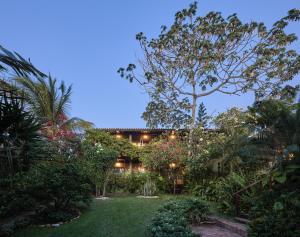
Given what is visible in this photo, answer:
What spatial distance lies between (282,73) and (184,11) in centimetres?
658

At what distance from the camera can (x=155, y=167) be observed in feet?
51.2

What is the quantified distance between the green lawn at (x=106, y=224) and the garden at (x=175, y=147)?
3 cm

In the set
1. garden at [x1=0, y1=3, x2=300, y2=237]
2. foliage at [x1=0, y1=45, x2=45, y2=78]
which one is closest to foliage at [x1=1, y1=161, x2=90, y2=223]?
garden at [x1=0, y1=3, x2=300, y2=237]

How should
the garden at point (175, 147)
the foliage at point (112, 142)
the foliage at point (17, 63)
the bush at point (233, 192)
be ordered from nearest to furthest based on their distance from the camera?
1. the foliage at point (17, 63)
2. the garden at point (175, 147)
3. the bush at point (233, 192)
4. the foliage at point (112, 142)

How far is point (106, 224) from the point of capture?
7625mm

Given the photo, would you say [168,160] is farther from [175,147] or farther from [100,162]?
[100,162]

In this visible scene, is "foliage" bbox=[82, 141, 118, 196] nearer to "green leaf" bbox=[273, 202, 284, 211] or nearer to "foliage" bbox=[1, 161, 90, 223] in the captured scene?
"foliage" bbox=[1, 161, 90, 223]

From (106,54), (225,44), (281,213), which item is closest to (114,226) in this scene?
(281,213)

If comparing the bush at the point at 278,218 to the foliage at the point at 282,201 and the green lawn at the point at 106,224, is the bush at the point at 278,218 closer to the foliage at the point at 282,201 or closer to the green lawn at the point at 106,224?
the foliage at the point at 282,201

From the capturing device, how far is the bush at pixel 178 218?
5.91 m

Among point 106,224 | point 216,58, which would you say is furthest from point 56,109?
point 216,58

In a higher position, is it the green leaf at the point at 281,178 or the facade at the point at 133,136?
the facade at the point at 133,136

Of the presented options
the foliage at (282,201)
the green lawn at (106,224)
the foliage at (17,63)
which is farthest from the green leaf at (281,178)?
the foliage at (17,63)

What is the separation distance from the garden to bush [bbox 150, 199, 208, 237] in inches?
1.2
